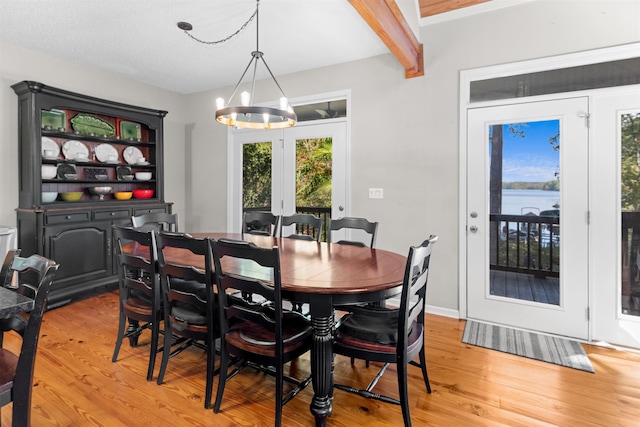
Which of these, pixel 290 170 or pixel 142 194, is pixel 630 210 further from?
pixel 142 194

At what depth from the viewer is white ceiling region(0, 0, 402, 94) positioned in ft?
9.47

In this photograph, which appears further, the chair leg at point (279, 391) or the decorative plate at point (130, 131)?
the decorative plate at point (130, 131)

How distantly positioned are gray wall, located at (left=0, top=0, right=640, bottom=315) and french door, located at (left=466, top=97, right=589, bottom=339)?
0.73ft

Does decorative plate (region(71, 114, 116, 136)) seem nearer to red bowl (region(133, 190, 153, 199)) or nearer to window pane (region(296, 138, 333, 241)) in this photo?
red bowl (region(133, 190, 153, 199))

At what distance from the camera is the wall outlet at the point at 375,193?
3863 mm

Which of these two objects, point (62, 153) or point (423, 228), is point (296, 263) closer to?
point (423, 228)

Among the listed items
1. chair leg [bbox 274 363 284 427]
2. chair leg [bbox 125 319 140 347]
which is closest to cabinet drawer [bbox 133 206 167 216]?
chair leg [bbox 125 319 140 347]

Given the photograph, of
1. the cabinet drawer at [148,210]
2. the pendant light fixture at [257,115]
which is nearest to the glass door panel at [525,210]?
the pendant light fixture at [257,115]

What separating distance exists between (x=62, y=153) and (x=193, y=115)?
1839 millimetres

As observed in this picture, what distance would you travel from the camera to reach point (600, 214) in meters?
2.86

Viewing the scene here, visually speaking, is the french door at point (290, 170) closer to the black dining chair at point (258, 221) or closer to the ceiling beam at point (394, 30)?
the black dining chair at point (258, 221)

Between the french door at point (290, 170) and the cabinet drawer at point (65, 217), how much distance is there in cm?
179

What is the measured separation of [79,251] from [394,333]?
3.58m

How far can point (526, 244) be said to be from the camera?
3.17 meters
